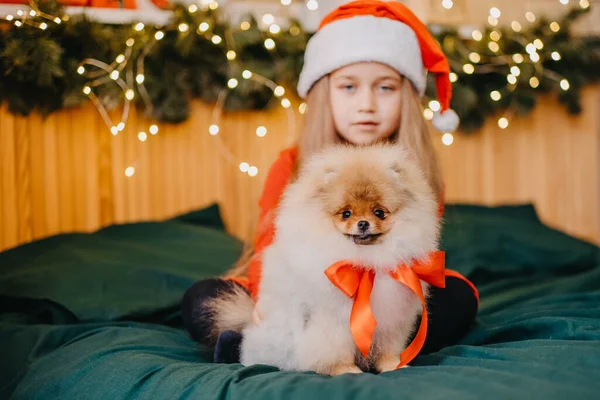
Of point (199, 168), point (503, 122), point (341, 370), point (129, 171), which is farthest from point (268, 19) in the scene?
point (341, 370)

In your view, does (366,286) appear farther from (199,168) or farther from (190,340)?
(199,168)

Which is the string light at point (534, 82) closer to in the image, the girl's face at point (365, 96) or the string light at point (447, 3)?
the string light at point (447, 3)

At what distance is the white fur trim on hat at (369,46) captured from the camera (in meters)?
1.46

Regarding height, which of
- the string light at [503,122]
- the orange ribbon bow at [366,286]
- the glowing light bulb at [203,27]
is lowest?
the orange ribbon bow at [366,286]

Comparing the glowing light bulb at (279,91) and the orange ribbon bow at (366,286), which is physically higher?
the glowing light bulb at (279,91)

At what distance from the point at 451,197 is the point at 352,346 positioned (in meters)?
1.79

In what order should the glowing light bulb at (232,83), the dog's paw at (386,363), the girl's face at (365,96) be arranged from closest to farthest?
the dog's paw at (386,363)
the girl's face at (365,96)
the glowing light bulb at (232,83)

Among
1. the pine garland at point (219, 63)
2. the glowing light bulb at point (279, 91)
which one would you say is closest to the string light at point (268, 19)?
the pine garland at point (219, 63)

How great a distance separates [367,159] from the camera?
3.61ft

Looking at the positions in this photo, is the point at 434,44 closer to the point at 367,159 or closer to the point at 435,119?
the point at 435,119

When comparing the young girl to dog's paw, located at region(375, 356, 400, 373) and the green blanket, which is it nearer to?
the green blanket

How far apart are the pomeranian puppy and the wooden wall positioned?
133 cm

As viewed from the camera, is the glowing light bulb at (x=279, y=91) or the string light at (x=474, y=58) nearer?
the glowing light bulb at (x=279, y=91)

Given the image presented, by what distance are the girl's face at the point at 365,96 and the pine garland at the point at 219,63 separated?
2.87ft
